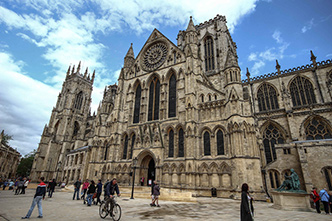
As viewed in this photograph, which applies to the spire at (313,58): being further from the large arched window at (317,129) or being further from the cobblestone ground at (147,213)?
the cobblestone ground at (147,213)

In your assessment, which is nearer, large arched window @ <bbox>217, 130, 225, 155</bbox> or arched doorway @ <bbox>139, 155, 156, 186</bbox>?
large arched window @ <bbox>217, 130, 225, 155</bbox>

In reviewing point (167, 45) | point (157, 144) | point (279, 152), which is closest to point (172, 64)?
point (167, 45)

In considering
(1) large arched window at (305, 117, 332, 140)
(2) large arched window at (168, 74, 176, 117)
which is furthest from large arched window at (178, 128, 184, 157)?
(1) large arched window at (305, 117, 332, 140)

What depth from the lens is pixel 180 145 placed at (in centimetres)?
2161

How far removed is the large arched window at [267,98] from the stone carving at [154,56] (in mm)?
17366

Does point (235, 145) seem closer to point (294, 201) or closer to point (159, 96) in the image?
point (294, 201)

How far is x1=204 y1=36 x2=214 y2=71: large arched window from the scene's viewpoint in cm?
3521

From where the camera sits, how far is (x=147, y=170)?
24047mm

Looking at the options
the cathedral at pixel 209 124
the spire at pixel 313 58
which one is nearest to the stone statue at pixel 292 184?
the cathedral at pixel 209 124

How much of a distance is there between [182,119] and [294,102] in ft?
60.7

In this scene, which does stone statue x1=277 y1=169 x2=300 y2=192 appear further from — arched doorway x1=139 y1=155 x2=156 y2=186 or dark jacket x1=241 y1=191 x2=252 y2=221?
arched doorway x1=139 y1=155 x2=156 y2=186

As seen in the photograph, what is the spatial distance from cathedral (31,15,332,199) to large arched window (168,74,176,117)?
148mm

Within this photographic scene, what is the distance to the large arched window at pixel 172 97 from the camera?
24.2 metres

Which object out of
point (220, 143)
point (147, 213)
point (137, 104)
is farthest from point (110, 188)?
point (137, 104)
